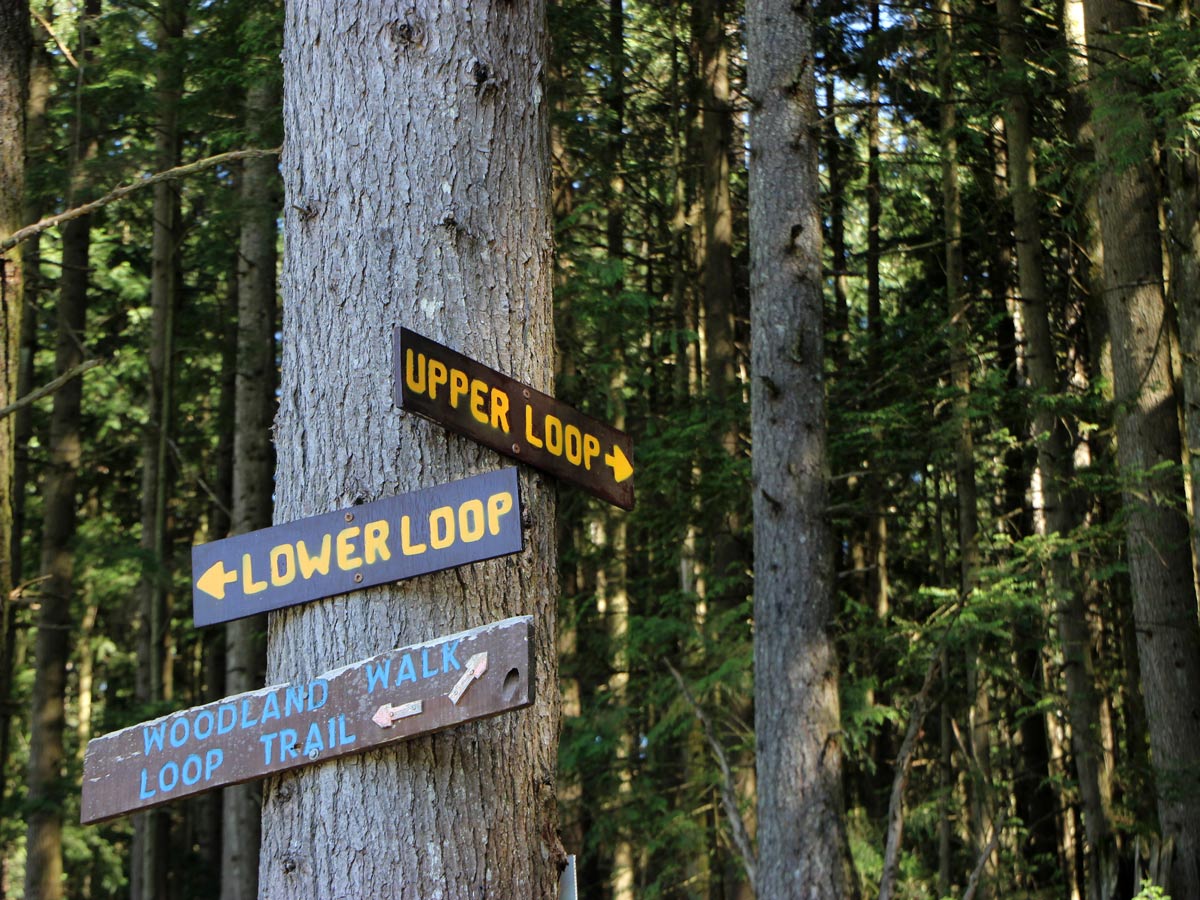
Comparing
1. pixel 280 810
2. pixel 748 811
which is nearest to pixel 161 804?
pixel 280 810

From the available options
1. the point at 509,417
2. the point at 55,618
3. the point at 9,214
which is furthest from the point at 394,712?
the point at 55,618

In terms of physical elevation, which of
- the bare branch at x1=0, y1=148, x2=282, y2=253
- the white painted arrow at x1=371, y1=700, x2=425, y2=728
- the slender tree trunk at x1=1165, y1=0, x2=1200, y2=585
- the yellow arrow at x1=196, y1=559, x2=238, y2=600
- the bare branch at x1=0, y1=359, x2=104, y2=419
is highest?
the slender tree trunk at x1=1165, y1=0, x2=1200, y2=585

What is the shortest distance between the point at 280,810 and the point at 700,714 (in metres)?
5.21

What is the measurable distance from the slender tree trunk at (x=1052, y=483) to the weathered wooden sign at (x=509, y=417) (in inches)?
377

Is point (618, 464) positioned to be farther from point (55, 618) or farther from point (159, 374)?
point (159, 374)

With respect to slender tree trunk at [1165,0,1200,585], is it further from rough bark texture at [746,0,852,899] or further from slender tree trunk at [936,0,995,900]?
slender tree trunk at [936,0,995,900]

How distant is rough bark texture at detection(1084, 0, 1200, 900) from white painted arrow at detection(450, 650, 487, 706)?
8.52 meters

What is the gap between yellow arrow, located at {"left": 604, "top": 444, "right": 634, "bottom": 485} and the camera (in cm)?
294

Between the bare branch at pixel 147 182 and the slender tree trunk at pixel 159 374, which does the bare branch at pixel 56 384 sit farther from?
the slender tree trunk at pixel 159 374

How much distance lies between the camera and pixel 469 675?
2354mm

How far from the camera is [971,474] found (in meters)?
13.7

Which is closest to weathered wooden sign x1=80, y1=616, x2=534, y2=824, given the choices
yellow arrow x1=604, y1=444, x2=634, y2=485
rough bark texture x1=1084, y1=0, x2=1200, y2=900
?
yellow arrow x1=604, y1=444, x2=634, y2=485

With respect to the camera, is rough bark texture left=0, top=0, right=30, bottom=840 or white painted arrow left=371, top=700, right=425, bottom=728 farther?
rough bark texture left=0, top=0, right=30, bottom=840

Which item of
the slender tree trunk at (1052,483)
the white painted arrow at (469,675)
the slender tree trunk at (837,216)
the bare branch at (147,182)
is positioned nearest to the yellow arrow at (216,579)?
the white painted arrow at (469,675)
